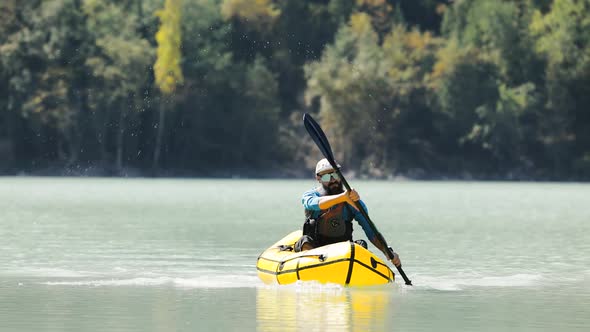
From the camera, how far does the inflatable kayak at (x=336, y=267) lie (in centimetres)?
1878

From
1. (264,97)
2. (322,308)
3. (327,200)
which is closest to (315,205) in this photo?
(327,200)

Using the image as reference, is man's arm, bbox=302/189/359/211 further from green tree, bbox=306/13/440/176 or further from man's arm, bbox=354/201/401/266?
green tree, bbox=306/13/440/176

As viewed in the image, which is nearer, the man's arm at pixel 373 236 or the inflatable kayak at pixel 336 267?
the inflatable kayak at pixel 336 267

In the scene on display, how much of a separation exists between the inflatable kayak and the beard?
84 centimetres

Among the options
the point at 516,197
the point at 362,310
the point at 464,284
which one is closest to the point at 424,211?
the point at 516,197

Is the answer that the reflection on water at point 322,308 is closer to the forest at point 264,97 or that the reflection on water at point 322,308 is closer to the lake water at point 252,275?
the lake water at point 252,275

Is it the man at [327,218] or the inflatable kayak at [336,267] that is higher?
the man at [327,218]

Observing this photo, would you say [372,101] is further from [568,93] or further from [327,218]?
[327,218]

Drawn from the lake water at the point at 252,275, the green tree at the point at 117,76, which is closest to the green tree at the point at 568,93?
the green tree at the point at 117,76

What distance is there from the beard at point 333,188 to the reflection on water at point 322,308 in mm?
1332

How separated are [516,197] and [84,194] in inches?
730

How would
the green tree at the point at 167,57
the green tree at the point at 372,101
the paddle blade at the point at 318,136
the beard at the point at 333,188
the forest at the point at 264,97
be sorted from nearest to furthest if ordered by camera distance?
the beard at the point at 333,188 → the paddle blade at the point at 318,136 → the forest at the point at 264,97 → the green tree at the point at 167,57 → the green tree at the point at 372,101

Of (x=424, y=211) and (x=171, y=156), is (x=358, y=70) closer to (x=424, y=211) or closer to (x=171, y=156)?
(x=171, y=156)

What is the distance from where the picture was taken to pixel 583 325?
51.8ft
